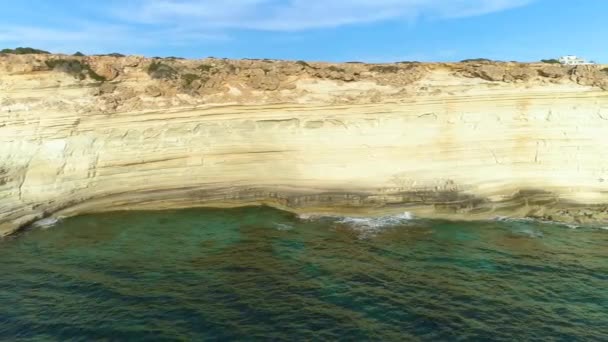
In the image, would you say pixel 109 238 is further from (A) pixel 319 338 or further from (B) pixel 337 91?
(B) pixel 337 91

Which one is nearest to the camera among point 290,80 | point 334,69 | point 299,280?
point 299,280

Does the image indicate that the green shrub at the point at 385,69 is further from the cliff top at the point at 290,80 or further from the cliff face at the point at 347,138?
the cliff face at the point at 347,138

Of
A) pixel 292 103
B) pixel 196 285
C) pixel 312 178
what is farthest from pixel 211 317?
pixel 292 103

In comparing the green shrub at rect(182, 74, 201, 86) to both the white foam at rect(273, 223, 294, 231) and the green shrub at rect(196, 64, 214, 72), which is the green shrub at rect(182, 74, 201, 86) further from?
the white foam at rect(273, 223, 294, 231)

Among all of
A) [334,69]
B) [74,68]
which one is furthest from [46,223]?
[334,69]

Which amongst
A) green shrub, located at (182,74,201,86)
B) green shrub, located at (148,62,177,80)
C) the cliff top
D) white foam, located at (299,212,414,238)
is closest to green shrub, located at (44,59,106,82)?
the cliff top

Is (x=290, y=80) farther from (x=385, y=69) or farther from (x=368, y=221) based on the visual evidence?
(x=368, y=221)
